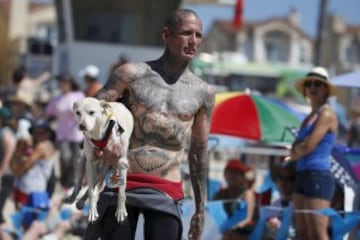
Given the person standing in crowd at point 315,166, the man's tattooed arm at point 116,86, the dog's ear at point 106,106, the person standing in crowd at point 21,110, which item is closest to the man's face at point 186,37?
the man's tattooed arm at point 116,86

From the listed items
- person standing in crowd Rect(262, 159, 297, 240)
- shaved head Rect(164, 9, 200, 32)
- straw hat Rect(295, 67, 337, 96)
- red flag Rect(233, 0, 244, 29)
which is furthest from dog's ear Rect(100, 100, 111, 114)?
red flag Rect(233, 0, 244, 29)

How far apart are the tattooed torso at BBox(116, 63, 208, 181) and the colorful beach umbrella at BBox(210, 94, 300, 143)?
14.7ft

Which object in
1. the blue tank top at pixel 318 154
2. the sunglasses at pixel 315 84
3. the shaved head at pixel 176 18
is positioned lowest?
the blue tank top at pixel 318 154

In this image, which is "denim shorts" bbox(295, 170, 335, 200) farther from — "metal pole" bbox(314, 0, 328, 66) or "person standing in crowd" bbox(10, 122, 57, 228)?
"metal pole" bbox(314, 0, 328, 66)

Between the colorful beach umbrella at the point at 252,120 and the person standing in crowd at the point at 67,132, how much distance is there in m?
3.47

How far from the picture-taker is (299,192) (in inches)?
323

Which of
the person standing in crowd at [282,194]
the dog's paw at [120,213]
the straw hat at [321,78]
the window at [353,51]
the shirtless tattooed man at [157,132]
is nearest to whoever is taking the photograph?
the dog's paw at [120,213]

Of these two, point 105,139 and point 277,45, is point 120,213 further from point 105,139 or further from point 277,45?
point 277,45

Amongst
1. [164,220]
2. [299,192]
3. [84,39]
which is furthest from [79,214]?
[84,39]

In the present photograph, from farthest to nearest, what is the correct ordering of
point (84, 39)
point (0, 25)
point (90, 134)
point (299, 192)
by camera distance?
point (0, 25)
point (84, 39)
point (299, 192)
point (90, 134)

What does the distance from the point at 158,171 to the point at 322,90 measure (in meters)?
2.99

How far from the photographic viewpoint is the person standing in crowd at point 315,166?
26.3 feet

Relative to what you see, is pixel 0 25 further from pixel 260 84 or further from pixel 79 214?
pixel 79 214

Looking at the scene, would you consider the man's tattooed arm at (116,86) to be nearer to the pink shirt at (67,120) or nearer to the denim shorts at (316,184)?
the denim shorts at (316,184)
